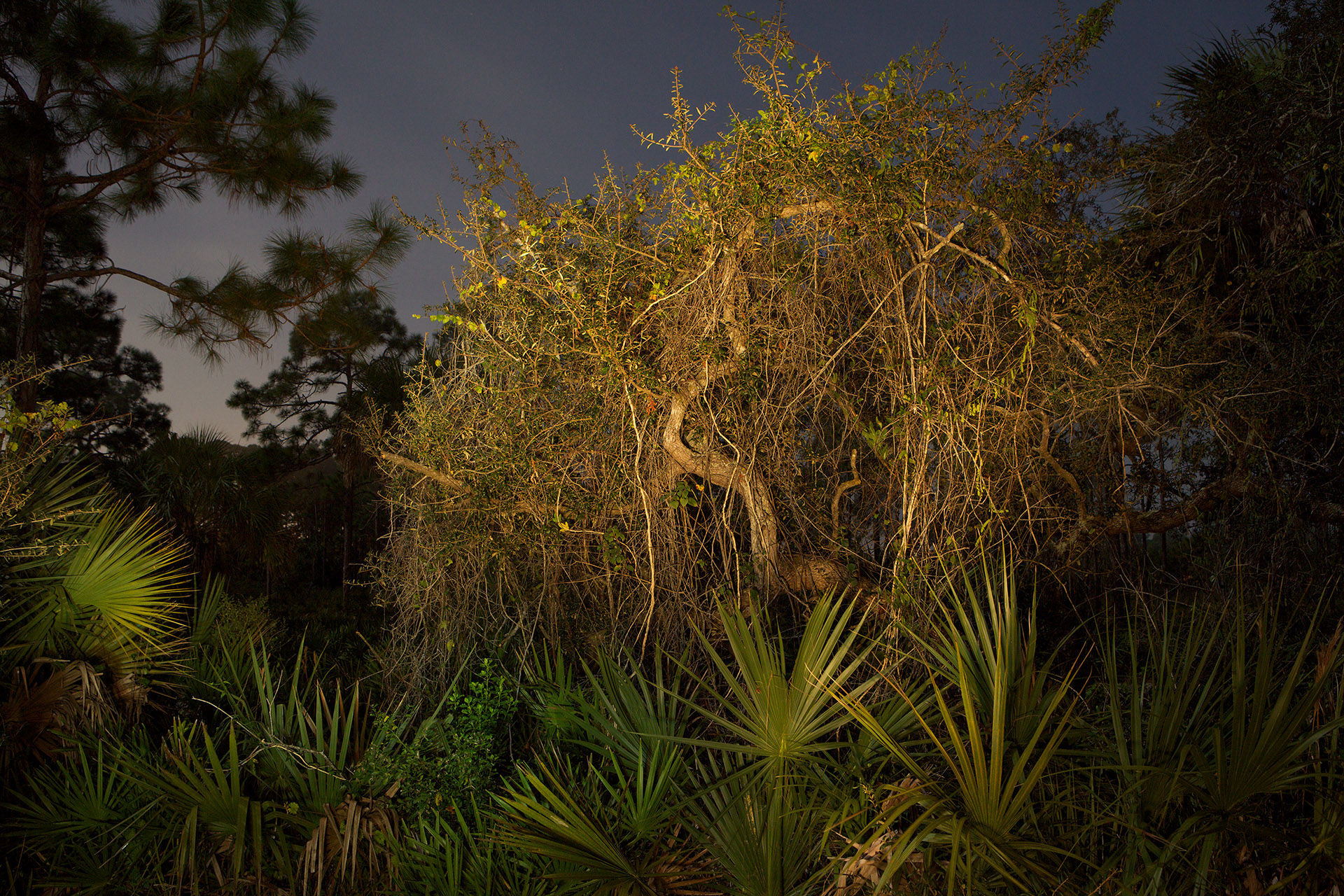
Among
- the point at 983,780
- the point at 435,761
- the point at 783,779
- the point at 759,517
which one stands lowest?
the point at 435,761

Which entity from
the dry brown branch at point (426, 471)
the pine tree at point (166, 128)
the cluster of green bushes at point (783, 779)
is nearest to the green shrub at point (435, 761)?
the cluster of green bushes at point (783, 779)

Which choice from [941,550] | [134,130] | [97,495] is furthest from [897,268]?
[134,130]

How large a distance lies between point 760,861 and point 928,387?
84.6 inches

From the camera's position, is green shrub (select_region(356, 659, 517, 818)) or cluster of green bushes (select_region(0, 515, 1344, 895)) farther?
green shrub (select_region(356, 659, 517, 818))

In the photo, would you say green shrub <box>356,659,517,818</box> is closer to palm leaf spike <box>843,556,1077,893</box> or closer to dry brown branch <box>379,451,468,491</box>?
dry brown branch <box>379,451,468,491</box>

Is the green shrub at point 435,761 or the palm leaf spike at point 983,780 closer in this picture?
the palm leaf spike at point 983,780

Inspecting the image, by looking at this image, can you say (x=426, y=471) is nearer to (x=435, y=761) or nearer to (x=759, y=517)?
(x=435, y=761)

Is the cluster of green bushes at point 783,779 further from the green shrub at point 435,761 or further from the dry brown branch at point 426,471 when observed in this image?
the dry brown branch at point 426,471

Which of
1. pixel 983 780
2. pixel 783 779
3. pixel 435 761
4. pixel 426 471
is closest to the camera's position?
pixel 983 780

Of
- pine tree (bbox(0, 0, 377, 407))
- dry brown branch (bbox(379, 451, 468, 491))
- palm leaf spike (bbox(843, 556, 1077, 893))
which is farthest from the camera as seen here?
pine tree (bbox(0, 0, 377, 407))

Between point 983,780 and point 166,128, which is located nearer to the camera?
point 983,780

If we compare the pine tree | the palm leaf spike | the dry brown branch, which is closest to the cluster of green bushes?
the palm leaf spike

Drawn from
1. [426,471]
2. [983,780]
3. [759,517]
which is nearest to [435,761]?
A: [426,471]

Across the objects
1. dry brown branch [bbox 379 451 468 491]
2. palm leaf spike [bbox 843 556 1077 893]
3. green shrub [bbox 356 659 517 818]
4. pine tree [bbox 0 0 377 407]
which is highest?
pine tree [bbox 0 0 377 407]
